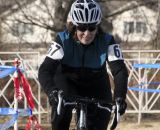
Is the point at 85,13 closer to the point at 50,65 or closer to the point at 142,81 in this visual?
the point at 50,65

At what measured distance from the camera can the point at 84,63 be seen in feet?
15.0

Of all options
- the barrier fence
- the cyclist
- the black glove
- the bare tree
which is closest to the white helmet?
the cyclist

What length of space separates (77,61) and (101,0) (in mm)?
15603

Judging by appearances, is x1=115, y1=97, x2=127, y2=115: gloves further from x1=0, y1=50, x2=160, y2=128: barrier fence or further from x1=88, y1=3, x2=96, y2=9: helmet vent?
x1=0, y1=50, x2=160, y2=128: barrier fence

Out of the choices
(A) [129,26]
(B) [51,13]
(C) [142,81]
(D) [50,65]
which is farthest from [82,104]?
(A) [129,26]

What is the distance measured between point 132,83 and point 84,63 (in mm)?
8264

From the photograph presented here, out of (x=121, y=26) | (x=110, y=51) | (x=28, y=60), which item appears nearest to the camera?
(x=110, y=51)

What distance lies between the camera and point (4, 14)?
2328cm

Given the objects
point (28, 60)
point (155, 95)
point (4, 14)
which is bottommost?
point (155, 95)

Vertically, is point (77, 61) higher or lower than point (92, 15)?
lower

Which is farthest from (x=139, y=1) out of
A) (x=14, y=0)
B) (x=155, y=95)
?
(x=155, y=95)

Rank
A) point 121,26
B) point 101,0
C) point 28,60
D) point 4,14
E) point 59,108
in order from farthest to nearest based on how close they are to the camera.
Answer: point 121,26 < point 4,14 < point 101,0 < point 28,60 < point 59,108

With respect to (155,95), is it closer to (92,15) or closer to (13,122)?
(13,122)

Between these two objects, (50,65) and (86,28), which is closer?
(86,28)
